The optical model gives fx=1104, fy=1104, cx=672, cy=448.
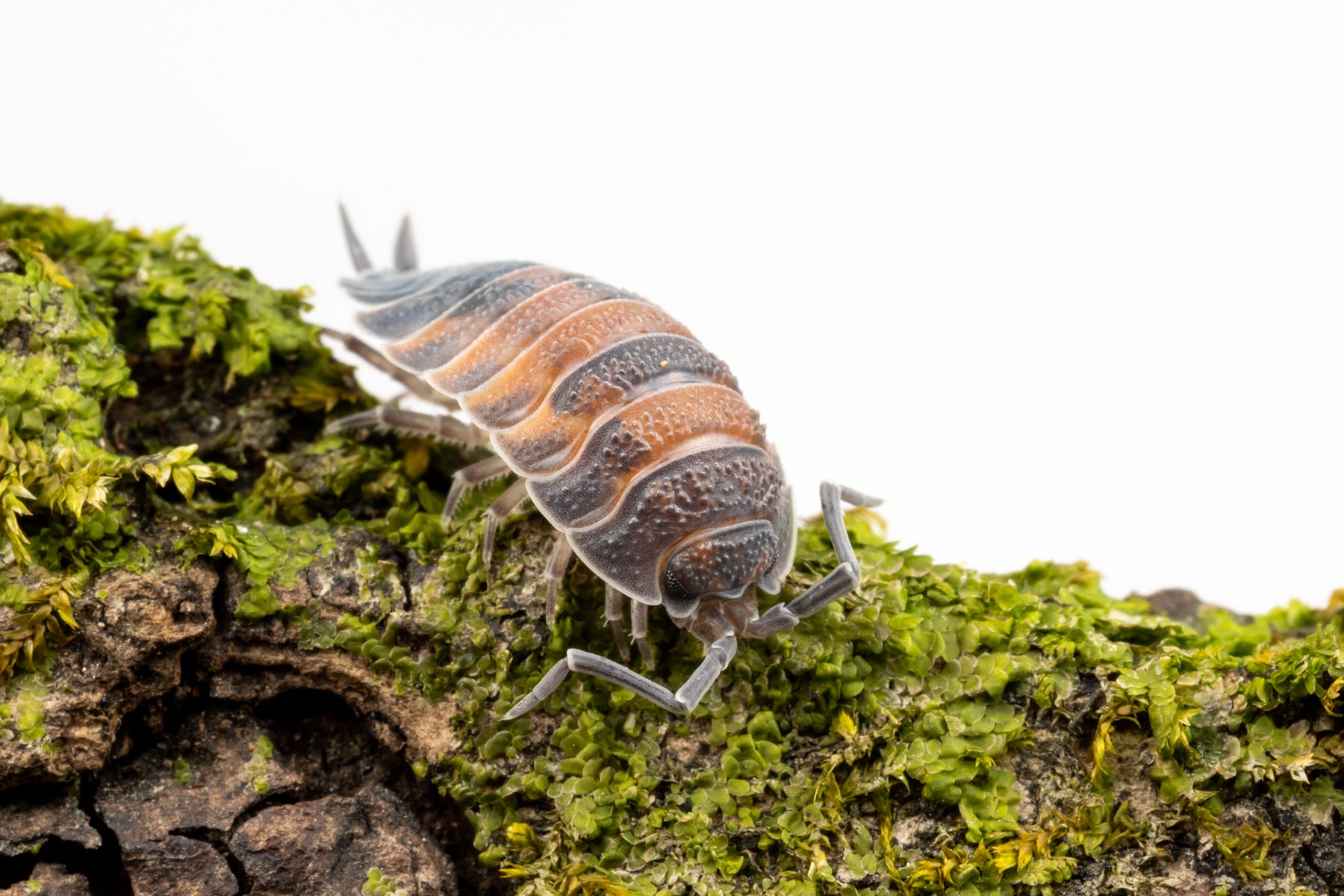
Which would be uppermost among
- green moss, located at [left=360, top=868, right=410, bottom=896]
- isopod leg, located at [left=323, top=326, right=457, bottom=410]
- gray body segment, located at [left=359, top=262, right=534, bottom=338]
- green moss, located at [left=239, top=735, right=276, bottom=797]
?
gray body segment, located at [left=359, top=262, right=534, bottom=338]

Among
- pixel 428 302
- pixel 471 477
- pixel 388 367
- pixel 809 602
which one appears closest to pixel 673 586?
pixel 809 602

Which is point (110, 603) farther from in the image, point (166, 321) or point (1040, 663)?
point (1040, 663)

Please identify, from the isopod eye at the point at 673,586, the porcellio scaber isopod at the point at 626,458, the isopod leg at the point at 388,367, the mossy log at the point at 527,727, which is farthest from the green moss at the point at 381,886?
the isopod leg at the point at 388,367

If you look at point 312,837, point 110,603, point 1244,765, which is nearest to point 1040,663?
point 1244,765

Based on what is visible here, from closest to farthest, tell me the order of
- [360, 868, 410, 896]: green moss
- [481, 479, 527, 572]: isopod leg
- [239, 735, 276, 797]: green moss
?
[360, 868, 410, 896]: green moss → [239, 735, 276, 797]: green moss → [481, 479, 527, 572]: isopod leg

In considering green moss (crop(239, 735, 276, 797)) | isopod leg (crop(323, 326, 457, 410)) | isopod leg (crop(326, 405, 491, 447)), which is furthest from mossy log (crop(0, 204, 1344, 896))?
isopod leg (crop(323, 326, 457, 410))

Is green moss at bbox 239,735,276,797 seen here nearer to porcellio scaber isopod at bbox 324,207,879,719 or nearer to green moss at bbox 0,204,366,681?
green moss at bbox 0,204,366,681

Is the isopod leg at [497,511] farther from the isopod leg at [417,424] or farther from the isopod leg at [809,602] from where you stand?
the isopod leg at [809,602]
